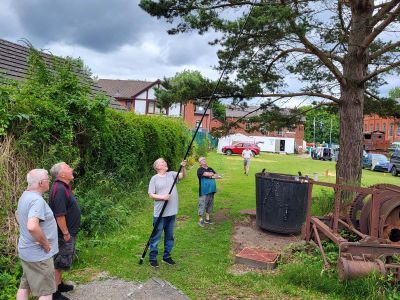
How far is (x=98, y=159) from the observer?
30.4 ft

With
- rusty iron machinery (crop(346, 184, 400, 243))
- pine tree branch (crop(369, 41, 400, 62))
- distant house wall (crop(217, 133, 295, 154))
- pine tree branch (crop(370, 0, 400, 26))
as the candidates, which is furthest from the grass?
distant house wall (crop(217, 133, 295, 154))

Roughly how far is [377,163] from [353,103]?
26684 mm

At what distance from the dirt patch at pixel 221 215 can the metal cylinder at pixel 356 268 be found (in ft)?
16.3

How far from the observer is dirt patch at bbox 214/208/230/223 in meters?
10.4

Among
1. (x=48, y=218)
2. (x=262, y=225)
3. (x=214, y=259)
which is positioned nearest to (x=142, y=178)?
(x=262, y=225)

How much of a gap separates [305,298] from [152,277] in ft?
7.08

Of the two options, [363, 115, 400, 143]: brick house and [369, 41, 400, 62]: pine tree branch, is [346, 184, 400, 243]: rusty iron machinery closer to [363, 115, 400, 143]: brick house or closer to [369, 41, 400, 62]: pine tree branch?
[369, 41, 400, 62]: pine tree branch

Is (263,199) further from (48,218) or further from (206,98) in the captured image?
(48,218)

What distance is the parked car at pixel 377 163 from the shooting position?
3378 cm

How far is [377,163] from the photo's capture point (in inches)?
1361

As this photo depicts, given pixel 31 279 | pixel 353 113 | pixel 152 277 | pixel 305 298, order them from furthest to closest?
pixel 353 113
pixel 152 277
pixel 305 298
pixel 31 279

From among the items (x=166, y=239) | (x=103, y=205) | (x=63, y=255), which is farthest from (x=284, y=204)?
(x=63, y=255)

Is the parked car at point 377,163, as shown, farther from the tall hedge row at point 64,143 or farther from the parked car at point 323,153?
the tall hedge row at point 64,143

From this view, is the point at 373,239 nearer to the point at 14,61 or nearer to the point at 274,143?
the point at 14,61
